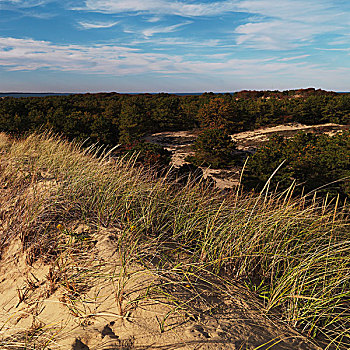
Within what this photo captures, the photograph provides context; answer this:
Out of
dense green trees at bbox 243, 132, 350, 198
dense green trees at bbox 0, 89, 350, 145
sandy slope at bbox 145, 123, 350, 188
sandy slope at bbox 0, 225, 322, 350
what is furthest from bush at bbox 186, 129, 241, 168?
sandy slope at bbox 0, 225, 322, 350

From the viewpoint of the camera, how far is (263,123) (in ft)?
93.8

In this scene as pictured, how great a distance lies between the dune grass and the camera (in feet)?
6.62

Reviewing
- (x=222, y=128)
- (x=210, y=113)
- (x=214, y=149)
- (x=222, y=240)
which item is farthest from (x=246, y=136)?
(x=222, y=240)

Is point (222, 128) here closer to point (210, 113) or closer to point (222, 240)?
point (210, 113)

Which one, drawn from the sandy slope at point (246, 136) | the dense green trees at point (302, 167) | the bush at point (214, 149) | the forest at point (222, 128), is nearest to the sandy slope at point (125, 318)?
the forest at point (222, 128)

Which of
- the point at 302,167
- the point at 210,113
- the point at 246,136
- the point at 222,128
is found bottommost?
the point at 302,167

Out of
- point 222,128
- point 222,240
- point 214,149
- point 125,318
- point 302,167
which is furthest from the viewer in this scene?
point 222,128

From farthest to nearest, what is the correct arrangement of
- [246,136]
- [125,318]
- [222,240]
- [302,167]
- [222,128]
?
[246,136], [222,128], [302,167], [222,240], [125,318]

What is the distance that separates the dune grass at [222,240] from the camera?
6.62 feet

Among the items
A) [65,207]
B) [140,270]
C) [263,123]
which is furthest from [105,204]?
[263,123]

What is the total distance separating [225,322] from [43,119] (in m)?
22.0

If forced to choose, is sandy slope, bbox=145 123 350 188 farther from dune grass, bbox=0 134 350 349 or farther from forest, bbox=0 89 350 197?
dune grass, bbox=0 134 350 349

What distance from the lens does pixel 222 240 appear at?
2.47m

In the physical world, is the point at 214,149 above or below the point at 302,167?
above
